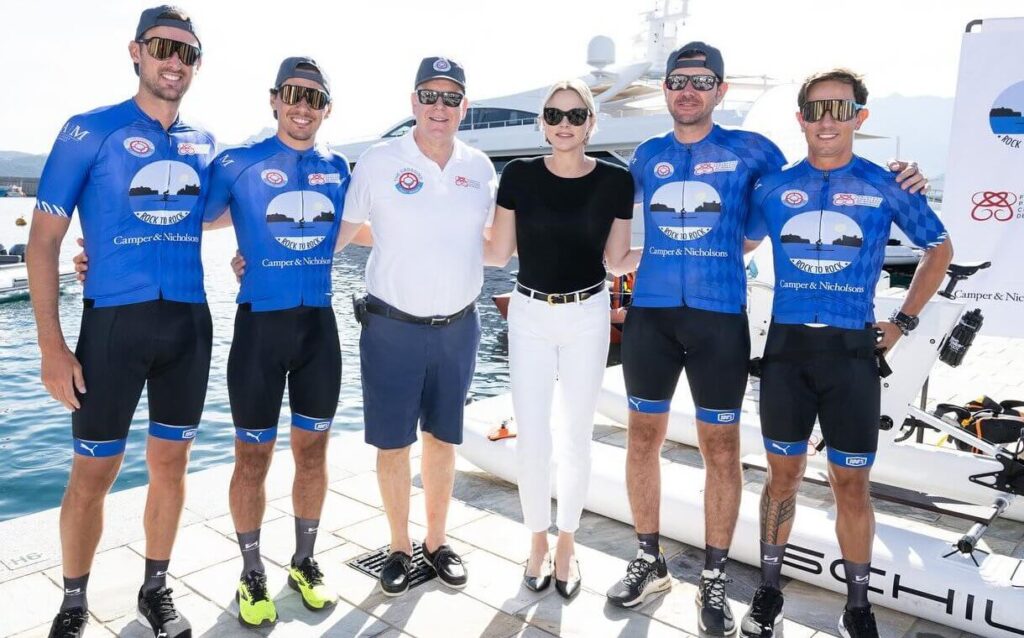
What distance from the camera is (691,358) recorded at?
3.33 meters

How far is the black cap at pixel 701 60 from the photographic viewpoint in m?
3.25

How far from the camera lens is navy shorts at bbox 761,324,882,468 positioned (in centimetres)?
299

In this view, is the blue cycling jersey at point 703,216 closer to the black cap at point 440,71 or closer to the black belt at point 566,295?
the black belt at point 566,295

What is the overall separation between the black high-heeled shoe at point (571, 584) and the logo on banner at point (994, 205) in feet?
12.4

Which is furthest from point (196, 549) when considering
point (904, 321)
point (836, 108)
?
point (836, 108)

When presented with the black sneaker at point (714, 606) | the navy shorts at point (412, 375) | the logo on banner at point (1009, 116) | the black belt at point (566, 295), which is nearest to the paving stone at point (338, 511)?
the navy shorts at point (412, 375)

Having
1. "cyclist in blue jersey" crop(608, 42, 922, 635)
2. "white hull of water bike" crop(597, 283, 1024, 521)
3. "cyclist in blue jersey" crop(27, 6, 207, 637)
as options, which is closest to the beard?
"cyclist in blue jersey" crop(27, 6, 207, 637)

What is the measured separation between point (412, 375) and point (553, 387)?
65 centimetres

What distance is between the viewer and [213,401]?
9.90 metres

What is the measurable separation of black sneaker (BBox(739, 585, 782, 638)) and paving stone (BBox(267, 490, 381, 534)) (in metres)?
2.26

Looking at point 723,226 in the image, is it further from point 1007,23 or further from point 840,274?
point 1007,23

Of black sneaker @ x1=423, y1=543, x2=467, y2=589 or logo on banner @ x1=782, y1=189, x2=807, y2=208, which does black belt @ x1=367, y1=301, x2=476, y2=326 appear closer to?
black sneaker @ x1=423, y1=543, x2=467, y2=589

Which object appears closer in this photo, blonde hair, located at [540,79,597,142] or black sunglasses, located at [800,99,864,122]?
black sunglasses, located at [800,99,864,122]

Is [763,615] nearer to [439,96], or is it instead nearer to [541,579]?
[541,579]
